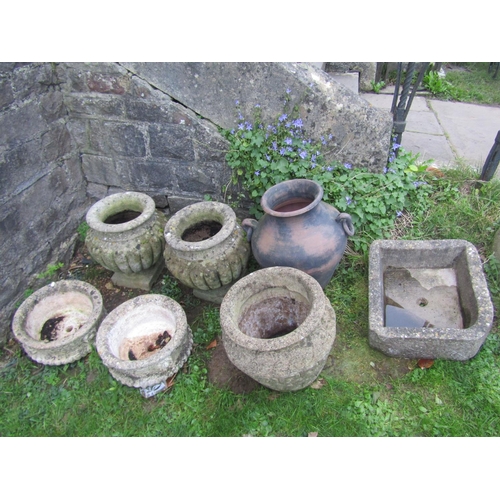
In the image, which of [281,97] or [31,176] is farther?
[31,176]

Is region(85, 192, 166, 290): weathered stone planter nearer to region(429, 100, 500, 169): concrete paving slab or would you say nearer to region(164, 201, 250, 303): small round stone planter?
region(164, 201, 250, 303): small round stone planter

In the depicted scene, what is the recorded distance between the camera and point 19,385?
9.59ft

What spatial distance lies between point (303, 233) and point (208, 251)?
718 mm

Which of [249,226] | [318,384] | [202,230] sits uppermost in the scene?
[249,226]

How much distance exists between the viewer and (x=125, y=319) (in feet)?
9.63

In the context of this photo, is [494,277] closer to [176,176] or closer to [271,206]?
[271,206]

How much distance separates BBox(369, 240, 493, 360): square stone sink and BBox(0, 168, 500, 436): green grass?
0.57ft

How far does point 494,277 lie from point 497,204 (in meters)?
0.71

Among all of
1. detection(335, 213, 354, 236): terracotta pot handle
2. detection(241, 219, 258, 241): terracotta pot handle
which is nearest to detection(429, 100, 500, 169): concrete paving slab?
detection(335, 213, 354, 236): terracotta pot handle

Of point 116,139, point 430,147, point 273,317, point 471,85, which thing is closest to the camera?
point 273,317

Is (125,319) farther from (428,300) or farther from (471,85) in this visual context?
(471,85)

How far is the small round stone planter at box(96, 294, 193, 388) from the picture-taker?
2.61m

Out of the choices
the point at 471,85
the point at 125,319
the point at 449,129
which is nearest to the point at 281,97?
the point at 125,319

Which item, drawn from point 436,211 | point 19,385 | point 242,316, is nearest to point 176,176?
point 242,316
